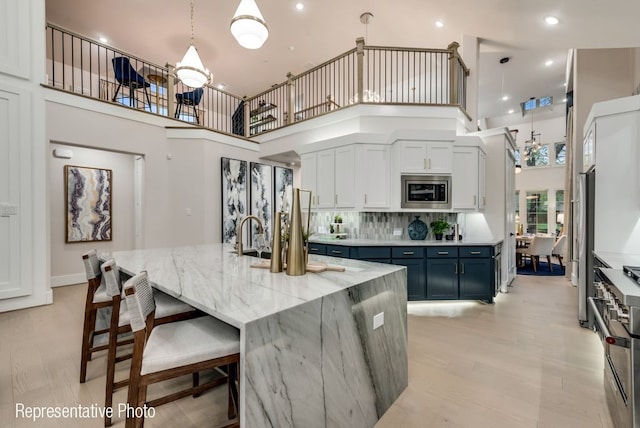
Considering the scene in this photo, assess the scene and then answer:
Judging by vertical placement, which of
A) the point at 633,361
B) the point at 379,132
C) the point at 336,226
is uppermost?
the point at 379,132

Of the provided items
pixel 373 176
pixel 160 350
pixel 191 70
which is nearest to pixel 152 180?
pixel 191 70

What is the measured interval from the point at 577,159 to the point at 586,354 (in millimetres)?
4426

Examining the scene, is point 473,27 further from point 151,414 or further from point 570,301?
point 151,414

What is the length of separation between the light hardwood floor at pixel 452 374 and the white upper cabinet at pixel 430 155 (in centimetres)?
209

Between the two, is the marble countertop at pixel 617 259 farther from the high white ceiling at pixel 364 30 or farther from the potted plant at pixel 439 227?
the high white ceiling at pixel 364 30

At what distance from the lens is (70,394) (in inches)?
82.5

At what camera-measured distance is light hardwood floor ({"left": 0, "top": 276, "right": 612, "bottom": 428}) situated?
1.89 m

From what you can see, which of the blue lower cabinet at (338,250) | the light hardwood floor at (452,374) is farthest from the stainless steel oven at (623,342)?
the blue lower cabinet at (338,250)

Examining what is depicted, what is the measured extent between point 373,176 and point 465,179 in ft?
4.66

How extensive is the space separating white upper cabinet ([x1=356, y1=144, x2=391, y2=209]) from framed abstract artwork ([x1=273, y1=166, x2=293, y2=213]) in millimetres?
2985

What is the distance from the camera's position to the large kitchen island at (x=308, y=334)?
3.83 feet

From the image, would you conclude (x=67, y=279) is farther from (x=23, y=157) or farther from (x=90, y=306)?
(x=90, y=306)

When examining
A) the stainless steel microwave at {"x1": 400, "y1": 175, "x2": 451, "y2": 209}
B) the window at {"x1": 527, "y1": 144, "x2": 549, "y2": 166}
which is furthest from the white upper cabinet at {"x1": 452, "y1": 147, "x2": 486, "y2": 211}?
the window at {"x1": 527, "y1": 144, "x2": 549, "y2": 166}

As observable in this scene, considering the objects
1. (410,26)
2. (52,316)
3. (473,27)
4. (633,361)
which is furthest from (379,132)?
(52,316)
